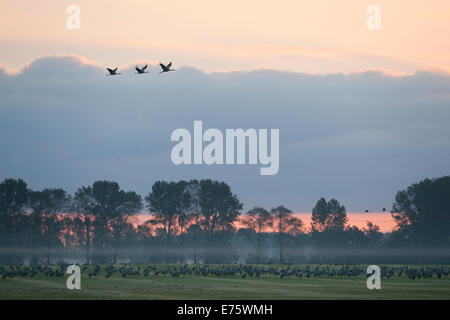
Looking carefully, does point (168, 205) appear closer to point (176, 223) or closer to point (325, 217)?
point (176, 223)

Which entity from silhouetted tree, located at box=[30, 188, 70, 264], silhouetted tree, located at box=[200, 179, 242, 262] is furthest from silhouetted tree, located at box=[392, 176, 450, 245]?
silhouetted tree, located at box=[30, 188, 70, 264]

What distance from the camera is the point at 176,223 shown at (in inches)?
6142

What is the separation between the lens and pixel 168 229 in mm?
154625

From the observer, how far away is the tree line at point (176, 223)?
144 meters

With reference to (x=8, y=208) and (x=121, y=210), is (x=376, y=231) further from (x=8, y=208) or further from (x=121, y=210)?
(x=8, y=208)

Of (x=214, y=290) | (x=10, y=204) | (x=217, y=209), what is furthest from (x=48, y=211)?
(x=214, y=290)

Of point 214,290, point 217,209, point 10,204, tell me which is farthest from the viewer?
point 217,209

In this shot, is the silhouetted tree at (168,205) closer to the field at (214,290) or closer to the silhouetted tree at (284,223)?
the silhouetted tree at (284,223)

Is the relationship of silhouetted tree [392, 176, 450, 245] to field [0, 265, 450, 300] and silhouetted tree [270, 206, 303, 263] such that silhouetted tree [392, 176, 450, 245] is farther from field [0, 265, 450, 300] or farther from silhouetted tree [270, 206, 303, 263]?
field [0, 265, 450, 300]

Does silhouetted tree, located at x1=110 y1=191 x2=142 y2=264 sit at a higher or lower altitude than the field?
higher

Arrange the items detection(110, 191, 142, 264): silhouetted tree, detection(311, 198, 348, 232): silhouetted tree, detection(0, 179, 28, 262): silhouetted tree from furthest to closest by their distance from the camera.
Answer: detection(311, 198, 348, 232): silhouetted tree < detection(110, 191, 142, 264): silhouetted tree < detection(0, 179, 28, 262): silhouetted tree

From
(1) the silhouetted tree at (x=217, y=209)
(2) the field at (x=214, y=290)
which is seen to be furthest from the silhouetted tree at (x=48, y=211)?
(2) the field at (x=214, y=290)

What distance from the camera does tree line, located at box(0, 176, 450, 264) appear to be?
5679 inches
